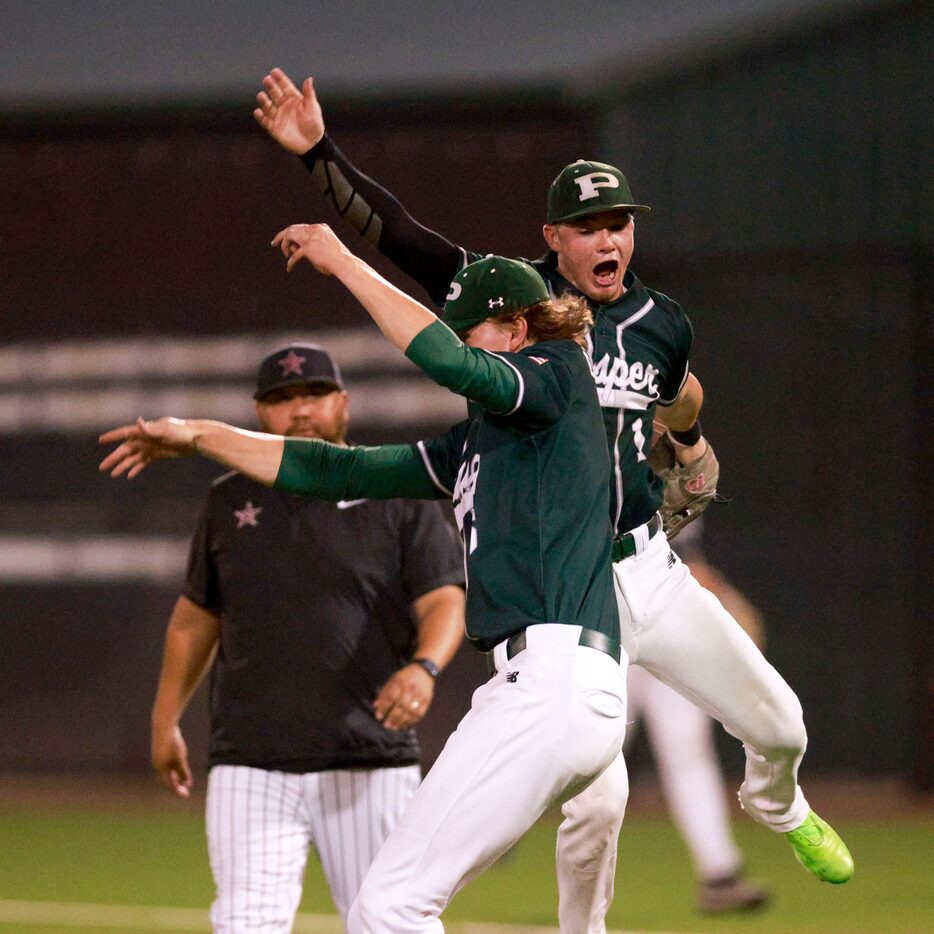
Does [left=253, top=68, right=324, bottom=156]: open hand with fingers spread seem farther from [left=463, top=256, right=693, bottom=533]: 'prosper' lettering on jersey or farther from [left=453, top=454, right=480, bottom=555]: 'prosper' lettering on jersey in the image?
[left=453, top=454, right=480, bottom=555]: 'prosper' lettering on jersey

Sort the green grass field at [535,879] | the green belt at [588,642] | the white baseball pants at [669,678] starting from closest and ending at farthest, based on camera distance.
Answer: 1. the green belt at [588,642]
2. the white baseball pants at [669,678]
3. the green grass field at [535,879]

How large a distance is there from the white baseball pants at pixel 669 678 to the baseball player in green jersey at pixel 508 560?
0.70 metres

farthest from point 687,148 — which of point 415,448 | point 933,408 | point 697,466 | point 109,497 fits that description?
point 415,448

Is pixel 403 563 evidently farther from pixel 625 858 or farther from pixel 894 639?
pixel 894 639

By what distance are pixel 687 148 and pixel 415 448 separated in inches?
363

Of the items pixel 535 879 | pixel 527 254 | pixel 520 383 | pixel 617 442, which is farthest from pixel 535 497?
pixel 527 254

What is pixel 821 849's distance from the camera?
5418mm

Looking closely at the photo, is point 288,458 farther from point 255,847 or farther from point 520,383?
point 255,847

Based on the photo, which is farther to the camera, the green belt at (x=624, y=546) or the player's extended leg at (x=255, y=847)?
the player's extended leg at (x=255, y=847)

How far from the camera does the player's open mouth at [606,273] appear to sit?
5.02 meters

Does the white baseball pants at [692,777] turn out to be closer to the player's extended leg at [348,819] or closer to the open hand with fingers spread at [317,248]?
the player's extended leg at [348,819]

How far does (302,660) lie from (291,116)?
170cm

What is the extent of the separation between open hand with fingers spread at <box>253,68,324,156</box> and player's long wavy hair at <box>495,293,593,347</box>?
95cm

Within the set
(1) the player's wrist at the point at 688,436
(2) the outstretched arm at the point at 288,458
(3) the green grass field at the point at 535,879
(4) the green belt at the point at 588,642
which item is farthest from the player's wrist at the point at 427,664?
(3) the green grass field at the point at 535,879
